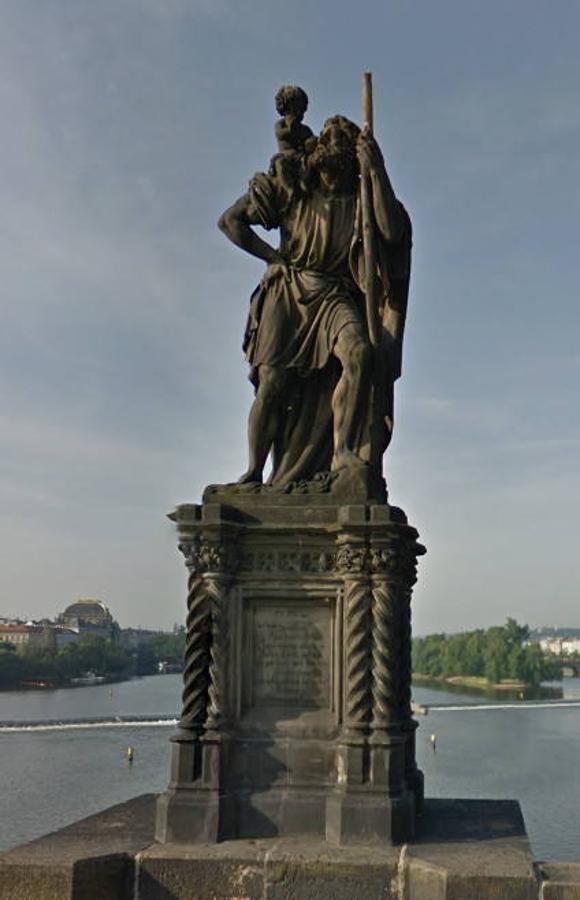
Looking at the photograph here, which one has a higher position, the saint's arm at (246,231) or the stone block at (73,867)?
the saint's arm at (246,231)

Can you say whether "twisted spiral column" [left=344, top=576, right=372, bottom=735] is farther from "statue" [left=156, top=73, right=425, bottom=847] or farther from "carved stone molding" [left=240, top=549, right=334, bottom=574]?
"carved stone molding" [left=240, top=549, right=334, bottom=574]

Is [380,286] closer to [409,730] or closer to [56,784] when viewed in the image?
[409,730]

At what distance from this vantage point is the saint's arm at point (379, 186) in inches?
325

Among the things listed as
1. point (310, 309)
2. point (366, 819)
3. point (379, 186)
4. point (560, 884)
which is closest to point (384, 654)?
point (366, 819)

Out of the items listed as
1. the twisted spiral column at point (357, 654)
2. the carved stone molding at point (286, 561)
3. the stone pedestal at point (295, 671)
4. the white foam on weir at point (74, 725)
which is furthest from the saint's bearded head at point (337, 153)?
the white foam on weir at point (74, 725)

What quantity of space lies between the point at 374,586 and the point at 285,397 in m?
2.10

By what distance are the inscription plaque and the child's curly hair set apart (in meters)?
4.53

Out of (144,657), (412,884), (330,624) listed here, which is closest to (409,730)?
(330,624)

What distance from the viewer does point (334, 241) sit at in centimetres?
862

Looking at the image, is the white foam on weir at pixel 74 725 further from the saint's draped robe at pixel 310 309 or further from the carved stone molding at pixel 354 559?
the carved stone molding at pixel 354 559

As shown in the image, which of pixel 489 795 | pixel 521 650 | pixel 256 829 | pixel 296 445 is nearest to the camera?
pixel 256 829

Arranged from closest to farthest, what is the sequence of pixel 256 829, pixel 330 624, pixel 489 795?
pixel 256 829 < pixel 330 624 < pixel 489 795

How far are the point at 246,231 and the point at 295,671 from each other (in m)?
3.99

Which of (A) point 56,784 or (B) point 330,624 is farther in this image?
(A) point 56,784
